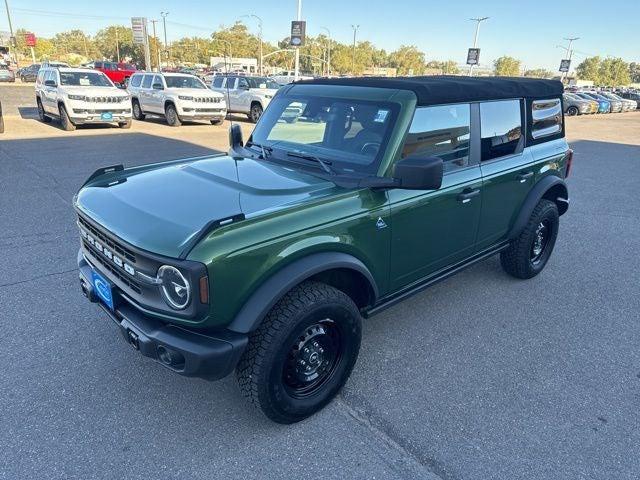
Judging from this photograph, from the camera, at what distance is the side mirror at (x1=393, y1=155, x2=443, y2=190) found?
2438mm

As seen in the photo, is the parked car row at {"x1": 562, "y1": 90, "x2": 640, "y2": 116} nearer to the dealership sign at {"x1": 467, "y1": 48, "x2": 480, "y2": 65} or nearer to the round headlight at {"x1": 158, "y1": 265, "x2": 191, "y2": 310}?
the dealership sign at {"x1": 467, "y1": 48, "x2": 480, "y2": 65}

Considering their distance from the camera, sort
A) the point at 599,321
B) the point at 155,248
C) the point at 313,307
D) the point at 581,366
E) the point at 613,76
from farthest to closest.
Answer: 1. the point at 613,76
2. the point at 599,321
3. the point at 581,366
4. the point at 313,307
5. the point at 155,248

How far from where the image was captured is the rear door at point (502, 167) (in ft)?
12.0

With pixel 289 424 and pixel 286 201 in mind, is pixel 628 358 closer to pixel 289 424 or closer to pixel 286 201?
pixel 289 424

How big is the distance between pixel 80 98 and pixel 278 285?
13500 millimetres

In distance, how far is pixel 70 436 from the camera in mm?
2492

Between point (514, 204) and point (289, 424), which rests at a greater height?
point (514, 204)

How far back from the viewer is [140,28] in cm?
3675

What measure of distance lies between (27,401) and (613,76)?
139722 mm

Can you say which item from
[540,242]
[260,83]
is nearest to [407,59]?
[260,83]

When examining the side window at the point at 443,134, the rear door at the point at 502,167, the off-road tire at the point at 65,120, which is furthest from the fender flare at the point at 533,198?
the off-road tire at the point at 65,120

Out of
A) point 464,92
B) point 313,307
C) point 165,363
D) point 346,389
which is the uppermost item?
point 464,92

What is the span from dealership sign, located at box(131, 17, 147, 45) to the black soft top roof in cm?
3614

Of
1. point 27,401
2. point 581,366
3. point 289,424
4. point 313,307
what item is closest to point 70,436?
point 27,401
